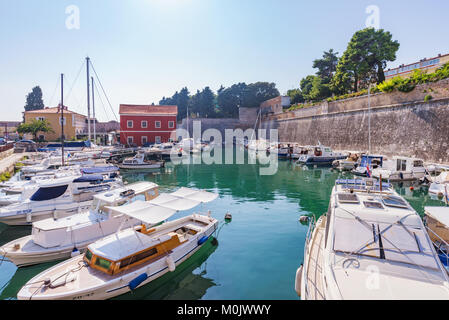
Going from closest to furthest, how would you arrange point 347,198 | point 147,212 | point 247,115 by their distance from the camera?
1. point 347,198
2. point 147,212
3. point 247,115

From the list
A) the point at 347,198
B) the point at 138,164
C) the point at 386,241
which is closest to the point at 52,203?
the point at 347,198

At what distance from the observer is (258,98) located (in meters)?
82.3

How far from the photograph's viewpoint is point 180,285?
313 inches

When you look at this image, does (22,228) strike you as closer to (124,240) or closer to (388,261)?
(124,240)

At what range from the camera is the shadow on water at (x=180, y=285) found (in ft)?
24.2

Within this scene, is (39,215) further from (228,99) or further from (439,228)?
(228,99)

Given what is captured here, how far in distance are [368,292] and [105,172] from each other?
70.8ft

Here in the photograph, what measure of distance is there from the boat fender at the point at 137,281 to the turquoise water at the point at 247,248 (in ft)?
1.80

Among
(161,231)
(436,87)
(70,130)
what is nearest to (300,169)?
(436,87)

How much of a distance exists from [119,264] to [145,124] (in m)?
41.9

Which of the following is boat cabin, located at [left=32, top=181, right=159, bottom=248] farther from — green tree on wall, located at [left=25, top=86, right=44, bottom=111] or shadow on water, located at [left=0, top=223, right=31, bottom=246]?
green tree on wall, located at [left=25, top=86, right=44, bottom=111]

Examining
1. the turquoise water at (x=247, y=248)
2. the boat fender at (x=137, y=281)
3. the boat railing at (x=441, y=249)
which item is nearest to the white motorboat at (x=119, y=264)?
the boat fender at (x=137, y=281)

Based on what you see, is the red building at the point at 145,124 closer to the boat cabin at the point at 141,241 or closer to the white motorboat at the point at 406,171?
the white motorboat at the point at 406,171

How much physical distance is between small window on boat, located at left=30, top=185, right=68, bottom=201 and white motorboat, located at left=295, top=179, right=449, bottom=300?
Result: 11779 mm
